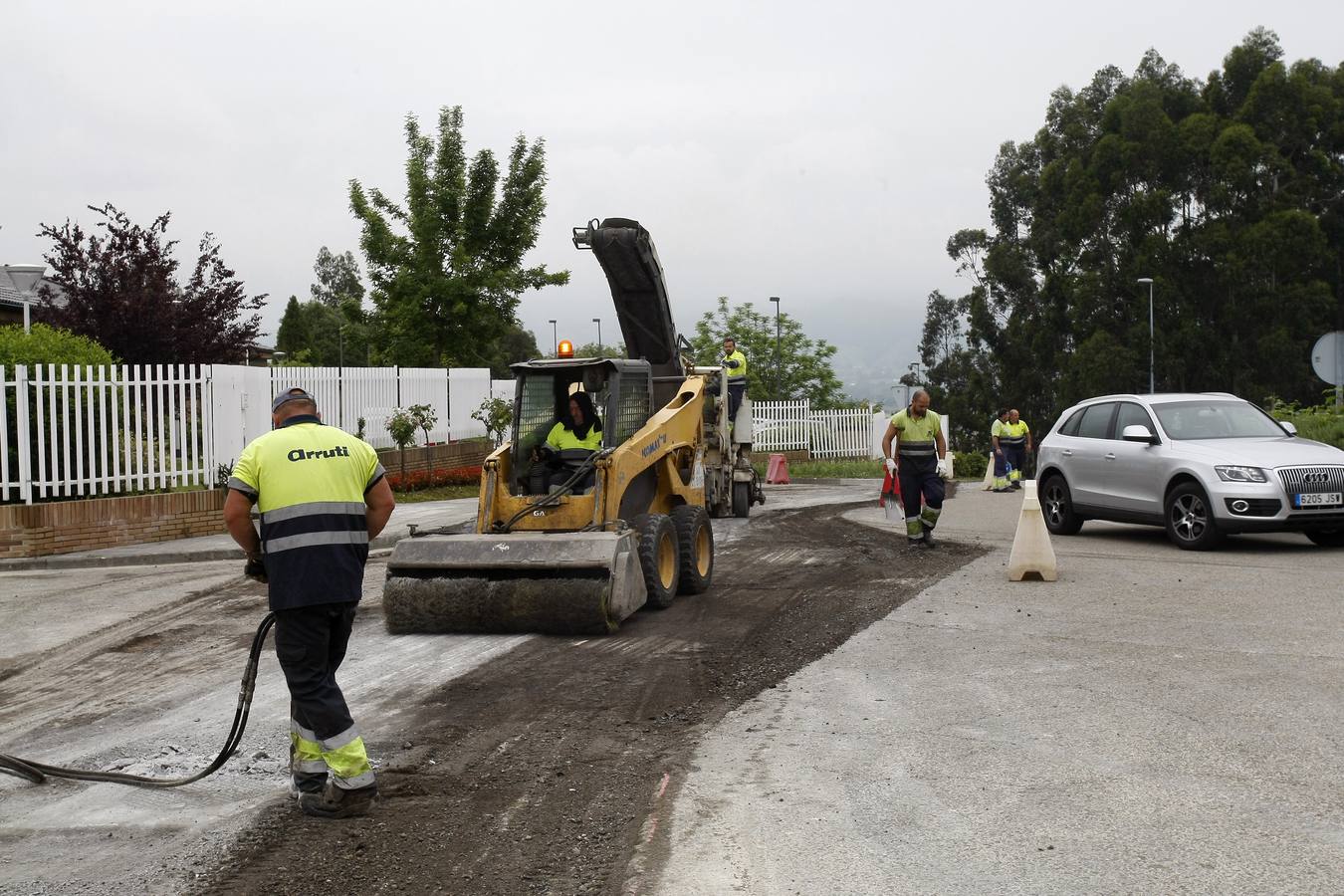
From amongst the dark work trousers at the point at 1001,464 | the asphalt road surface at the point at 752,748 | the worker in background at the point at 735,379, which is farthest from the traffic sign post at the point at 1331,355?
the dark work trousers at the point at 1001,464

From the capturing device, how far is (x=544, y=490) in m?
11.0

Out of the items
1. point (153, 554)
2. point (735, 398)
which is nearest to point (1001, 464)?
point (735, 398)

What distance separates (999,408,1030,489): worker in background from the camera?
28.3m

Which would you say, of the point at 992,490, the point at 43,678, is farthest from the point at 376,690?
the point at 992,490

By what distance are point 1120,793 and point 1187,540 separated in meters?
9.31

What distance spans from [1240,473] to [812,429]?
80.8ft

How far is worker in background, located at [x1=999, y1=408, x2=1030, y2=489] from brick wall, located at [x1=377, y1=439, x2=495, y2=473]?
10.7 metres

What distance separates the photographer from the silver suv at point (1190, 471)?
13562mm

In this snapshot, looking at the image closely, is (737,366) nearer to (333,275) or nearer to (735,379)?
(735,379)

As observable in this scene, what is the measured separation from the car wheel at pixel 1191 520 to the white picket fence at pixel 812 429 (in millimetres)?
22115

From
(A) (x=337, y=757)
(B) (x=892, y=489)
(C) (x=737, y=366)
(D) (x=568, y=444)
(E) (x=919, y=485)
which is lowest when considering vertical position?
(A) (x=337, y=757)

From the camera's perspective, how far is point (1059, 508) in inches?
648

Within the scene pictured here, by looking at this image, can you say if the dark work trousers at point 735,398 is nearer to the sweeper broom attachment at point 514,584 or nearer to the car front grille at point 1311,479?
the car front grille at point 1311,479

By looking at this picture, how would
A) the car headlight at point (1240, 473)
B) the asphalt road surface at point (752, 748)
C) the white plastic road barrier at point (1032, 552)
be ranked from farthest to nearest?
the car headlight at point (1240, 473) < the white plastic road barrier at point (1032, 552) < the asphalt road surface at point (752, 748)
